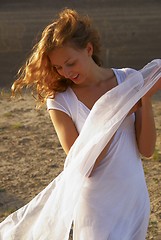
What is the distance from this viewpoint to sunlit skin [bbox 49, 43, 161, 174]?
192 cm

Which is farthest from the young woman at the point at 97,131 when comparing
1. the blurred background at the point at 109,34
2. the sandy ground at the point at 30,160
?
the blurred background at the point at 109,34

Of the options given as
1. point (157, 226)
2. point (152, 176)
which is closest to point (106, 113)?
point (157, 226)

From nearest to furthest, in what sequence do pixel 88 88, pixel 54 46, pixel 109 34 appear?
1. pixel 54 46
2. pixel 88 88
3. pixel 109 34

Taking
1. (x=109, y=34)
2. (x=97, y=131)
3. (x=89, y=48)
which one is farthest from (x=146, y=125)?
(x=109, y=34)

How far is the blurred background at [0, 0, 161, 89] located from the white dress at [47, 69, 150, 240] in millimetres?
6568

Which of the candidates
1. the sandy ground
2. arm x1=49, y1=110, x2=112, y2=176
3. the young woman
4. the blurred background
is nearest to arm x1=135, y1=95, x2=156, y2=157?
the young woman

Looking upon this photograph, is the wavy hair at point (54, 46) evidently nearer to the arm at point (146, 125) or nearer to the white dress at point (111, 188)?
the white dress at point (111, 188)

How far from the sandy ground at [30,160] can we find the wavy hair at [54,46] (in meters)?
1.86

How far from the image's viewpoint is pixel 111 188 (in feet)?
6.55

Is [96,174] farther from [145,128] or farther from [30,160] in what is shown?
[30,160]

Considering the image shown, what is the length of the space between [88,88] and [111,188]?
1.11 feet

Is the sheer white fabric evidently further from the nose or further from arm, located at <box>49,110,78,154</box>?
the nose

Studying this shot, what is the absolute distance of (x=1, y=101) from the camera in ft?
24.0

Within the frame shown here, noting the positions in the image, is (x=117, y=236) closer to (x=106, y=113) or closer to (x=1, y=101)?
(x=106, y=113)
